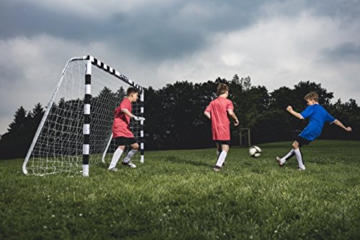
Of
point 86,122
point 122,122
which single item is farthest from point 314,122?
point 86,122

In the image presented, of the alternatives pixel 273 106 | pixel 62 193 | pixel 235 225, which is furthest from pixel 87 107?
pixel 273 106

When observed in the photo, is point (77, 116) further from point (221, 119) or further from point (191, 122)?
point (191, 122)

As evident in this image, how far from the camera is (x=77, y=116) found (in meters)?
8.82

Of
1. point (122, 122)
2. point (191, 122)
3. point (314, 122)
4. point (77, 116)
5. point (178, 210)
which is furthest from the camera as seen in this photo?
point (191, 122)

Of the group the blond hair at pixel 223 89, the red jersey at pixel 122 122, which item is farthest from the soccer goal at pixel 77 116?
the blond hair at pixel 223 89

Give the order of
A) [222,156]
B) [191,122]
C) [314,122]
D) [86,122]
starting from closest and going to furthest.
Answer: [86,122] < [222,156] < [314,122] < [191,122]

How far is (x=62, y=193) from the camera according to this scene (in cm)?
503

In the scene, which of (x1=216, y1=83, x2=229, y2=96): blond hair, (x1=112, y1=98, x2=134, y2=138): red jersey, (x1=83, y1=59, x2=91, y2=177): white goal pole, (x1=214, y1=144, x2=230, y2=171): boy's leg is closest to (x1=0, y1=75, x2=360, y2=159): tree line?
(x1=216, y1=83, x2=229, y2=96): blond hair

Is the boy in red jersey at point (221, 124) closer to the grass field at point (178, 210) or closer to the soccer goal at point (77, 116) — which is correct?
the grass field at point (178, 210)

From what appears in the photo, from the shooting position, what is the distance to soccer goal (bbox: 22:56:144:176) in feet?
23.9

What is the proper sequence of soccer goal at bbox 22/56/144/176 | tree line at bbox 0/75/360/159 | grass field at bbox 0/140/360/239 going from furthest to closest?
tree line at bbox 0/75/360/159
soccer goal at bbox 22/56/144/176
grass field at bbox 0/140/360/239

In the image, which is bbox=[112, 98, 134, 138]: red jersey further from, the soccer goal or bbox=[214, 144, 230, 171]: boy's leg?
bbox=[214, 144, 230, 171]: boy's leg

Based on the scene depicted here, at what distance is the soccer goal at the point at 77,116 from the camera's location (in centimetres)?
728

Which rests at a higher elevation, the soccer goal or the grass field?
the soccer goal
